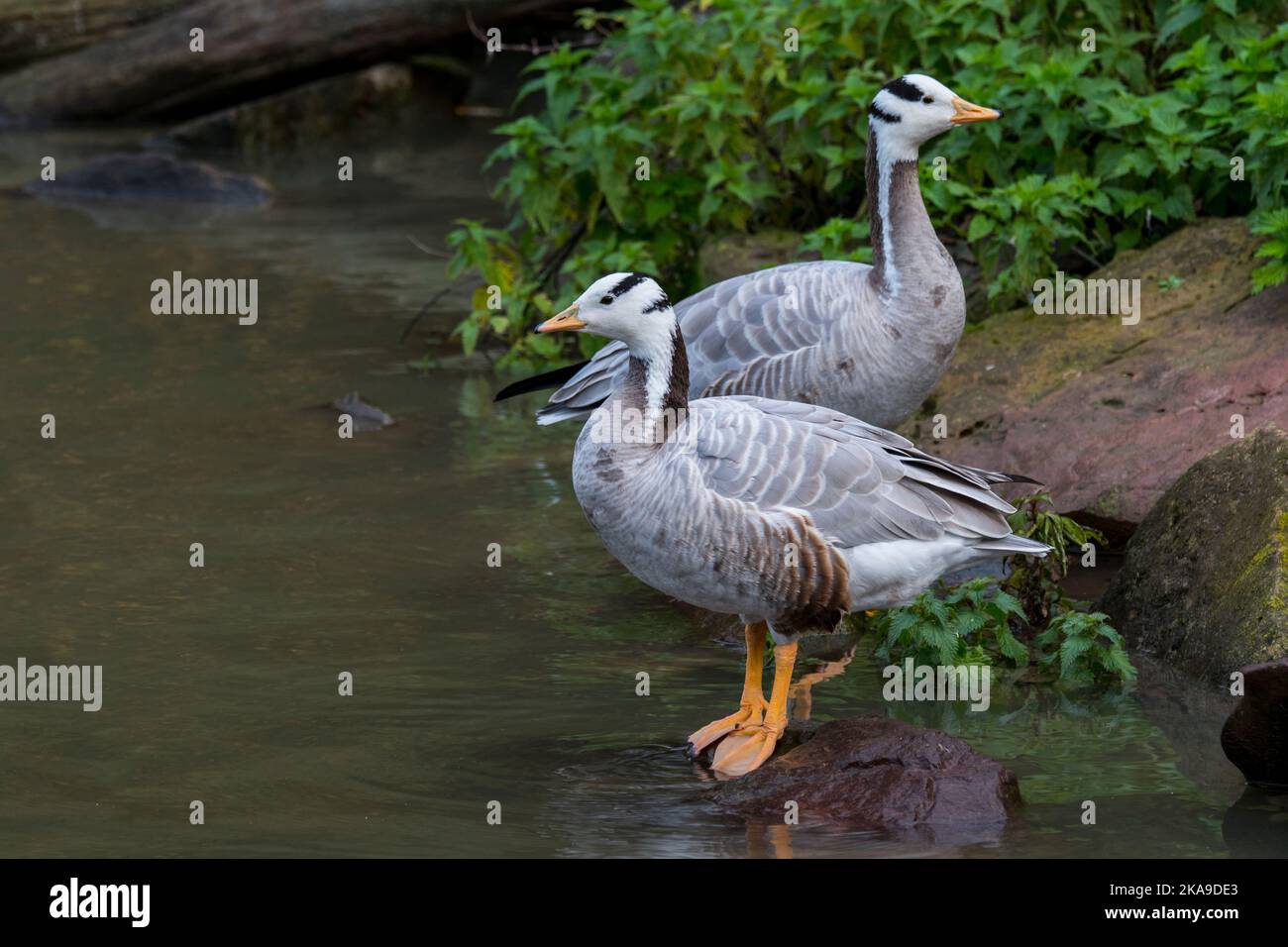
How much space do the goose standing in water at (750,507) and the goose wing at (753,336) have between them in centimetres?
141

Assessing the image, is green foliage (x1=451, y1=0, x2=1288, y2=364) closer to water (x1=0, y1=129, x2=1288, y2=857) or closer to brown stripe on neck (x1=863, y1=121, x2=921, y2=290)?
brown stripe on neck (x1=863, y1=121, x2=921, y2=290)

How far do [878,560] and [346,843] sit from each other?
2.03 meters

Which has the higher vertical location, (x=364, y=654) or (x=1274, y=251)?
(x=1274, y=251)

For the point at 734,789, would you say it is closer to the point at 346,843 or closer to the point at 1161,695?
the point at 346,843

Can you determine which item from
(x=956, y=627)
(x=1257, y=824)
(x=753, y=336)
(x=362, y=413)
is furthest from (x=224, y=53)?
(x=1257, y=824)

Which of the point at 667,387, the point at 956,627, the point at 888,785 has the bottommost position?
the point at 888,785

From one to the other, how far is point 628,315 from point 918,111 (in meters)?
2.38

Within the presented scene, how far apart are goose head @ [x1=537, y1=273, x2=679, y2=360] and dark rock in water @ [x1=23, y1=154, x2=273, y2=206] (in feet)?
35.6

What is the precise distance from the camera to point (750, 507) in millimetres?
5688

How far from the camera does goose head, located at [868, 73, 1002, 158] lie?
751 centimetres

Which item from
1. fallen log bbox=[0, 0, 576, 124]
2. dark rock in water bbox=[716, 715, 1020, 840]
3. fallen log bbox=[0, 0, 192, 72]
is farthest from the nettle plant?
fallen log bbox=[0, 0, 192, 72]

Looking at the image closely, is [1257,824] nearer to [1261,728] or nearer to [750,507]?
[1261,728]

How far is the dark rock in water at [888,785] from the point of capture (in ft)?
17.1

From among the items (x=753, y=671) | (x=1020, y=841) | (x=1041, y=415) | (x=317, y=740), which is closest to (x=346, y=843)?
(x=317, y=740)
